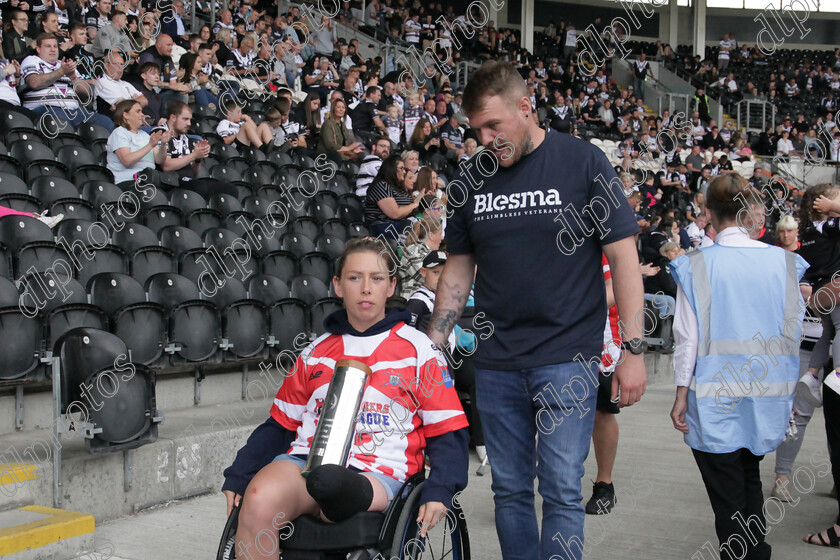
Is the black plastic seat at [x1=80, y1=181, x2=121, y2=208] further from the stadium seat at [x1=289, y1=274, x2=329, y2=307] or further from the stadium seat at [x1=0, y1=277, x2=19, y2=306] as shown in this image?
the stadium seat at [x1=0, y1=277, x2=19, y2=306]

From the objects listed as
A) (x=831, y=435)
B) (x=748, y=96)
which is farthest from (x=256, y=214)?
(x=748, y=96)

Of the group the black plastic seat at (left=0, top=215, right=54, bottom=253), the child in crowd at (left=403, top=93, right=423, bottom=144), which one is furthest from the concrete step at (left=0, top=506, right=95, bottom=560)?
the child in crowd at (left=403, top=93, right=423, bottom=144)

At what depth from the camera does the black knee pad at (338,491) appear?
2121 millimetres

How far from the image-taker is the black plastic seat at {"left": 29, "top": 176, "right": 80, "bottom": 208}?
613 cm

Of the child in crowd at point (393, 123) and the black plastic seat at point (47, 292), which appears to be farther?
the child in crowd at point (393, 123)

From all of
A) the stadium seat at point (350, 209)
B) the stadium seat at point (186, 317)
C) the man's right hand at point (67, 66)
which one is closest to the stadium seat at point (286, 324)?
the stadium seat at point (186, 317)

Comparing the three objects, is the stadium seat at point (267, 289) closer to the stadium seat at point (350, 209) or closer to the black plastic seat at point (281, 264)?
the black plastic seat at point (281, 264)

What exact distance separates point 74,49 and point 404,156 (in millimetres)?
3535

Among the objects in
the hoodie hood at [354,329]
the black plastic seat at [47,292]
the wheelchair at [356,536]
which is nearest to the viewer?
the wheelchair at [356,536]

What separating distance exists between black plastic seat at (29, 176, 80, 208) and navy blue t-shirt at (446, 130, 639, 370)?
465cm

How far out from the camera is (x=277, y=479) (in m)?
2.29

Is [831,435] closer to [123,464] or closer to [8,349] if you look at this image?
[123,464]

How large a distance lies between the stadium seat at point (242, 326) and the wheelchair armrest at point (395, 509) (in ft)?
10.0

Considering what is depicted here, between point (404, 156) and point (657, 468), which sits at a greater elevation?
point (404, 156)
